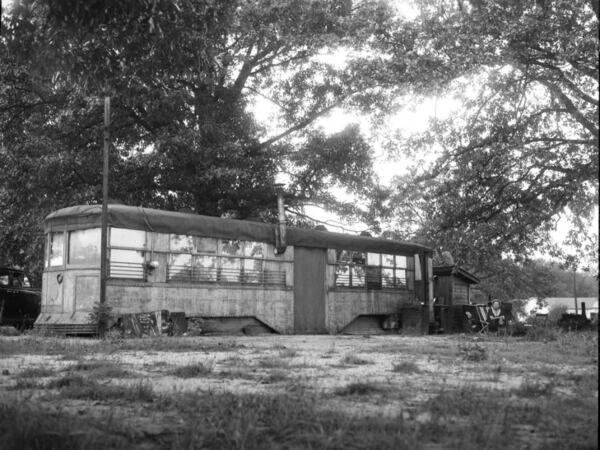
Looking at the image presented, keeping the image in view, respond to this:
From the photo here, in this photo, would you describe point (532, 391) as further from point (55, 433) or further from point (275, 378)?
point (55, 433)

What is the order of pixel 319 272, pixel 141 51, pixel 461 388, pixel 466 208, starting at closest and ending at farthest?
pixel 461 388
pixel 141 51
pixel 466 208
pixel 319 272

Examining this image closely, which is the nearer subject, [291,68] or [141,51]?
[141,51]

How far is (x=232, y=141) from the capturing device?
2380 centimetres

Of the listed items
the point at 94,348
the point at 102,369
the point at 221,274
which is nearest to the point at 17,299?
the point at 221,274

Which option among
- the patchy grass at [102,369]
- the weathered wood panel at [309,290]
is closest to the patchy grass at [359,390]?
the patchy grass at [102,369]

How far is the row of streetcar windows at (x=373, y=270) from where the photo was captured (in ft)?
68.7

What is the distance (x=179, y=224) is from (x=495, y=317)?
960 cm

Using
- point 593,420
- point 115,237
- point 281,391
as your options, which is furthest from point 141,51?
point 115,237

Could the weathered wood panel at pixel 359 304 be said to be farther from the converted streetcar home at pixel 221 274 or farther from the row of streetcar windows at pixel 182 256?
the row of streetcar windows at pixel 182 256

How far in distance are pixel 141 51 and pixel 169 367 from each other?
339cm

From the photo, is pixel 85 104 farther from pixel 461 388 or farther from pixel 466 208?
pixel 461 388

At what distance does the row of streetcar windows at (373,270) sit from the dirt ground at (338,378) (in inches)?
419

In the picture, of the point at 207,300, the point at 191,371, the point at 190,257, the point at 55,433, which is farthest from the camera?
the point at 207,300

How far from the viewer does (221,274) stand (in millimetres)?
17484
